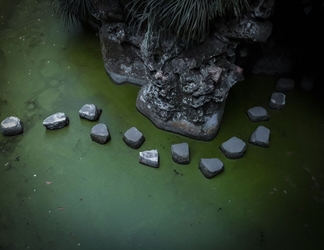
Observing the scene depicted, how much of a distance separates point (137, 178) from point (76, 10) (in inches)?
62.2

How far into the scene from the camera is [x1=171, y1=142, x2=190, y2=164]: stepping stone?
2.82 m

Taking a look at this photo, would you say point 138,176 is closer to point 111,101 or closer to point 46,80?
point 111,101

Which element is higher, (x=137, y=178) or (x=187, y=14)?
(x=187, y=14)

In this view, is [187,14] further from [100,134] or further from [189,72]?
[100,134]

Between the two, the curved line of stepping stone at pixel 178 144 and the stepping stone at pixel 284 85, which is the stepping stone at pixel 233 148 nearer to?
the curved line of stepping stone at pixel 178 144

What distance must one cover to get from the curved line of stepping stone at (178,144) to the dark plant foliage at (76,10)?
0.84 m

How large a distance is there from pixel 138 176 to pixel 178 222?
0.44 m

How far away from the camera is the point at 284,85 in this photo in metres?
3.27

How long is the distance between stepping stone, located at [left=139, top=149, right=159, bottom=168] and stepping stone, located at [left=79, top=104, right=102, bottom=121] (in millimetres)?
512

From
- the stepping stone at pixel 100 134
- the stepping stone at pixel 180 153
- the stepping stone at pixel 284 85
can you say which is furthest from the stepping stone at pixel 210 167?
the stepping stone at pixel 284 85

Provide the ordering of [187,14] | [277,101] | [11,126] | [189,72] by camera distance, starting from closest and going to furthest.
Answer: [187,14]
[189,72]
[11,126]
[277,101]

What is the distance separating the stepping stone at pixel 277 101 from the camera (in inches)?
124

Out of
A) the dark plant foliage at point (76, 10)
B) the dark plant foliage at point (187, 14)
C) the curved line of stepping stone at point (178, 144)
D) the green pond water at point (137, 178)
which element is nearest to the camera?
the dark plant foliage at point (187, 14)

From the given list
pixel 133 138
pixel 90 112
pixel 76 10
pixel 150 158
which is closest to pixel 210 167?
pixel 150 158
